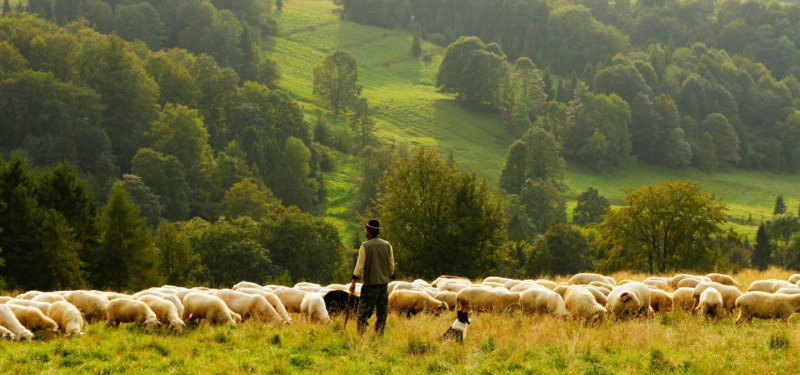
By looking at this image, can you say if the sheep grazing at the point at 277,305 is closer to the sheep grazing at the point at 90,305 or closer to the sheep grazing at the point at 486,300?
the sheep grazing at the point at 90,305

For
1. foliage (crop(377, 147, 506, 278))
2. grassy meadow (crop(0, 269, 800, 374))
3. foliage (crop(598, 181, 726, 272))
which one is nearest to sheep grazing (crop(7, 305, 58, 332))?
grassy meadow (crop(0, 269, 800, 374))

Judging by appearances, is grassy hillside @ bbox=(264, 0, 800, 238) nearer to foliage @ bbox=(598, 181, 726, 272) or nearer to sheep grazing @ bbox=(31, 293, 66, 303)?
foliage @ bbox=(598, 181, 726, 272)

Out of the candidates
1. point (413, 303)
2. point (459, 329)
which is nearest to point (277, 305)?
point (413, 303)

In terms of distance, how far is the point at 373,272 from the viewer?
53.3 feet

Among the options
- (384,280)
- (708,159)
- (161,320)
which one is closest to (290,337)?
(384,280)

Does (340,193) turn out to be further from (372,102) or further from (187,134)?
(372,102)

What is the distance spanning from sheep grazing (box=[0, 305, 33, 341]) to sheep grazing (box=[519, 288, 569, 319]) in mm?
11715

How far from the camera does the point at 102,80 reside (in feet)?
419

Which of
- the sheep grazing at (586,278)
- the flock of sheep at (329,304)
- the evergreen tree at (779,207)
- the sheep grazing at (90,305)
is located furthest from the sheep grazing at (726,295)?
the evergreen tree at (779,207)

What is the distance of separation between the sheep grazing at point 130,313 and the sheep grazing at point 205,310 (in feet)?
3.02

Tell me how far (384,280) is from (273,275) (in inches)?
2711

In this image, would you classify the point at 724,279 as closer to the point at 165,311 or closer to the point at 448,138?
the point at 165,311

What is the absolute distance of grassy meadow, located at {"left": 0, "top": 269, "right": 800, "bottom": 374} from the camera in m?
13.6

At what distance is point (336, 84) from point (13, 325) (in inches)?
5924
